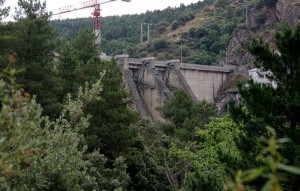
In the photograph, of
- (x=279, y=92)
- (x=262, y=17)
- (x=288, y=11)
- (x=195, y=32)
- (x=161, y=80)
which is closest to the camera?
(x=279, y=92)

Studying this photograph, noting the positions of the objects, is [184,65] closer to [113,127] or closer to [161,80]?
[161,80]

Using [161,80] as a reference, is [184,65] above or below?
above

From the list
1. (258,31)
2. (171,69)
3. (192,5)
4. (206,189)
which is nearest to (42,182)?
(206,189)

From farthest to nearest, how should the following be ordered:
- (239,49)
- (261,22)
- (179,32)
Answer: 1. (179,32)
2. (261,22)
3. (239,49)

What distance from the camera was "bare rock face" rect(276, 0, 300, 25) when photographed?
90.8 meters

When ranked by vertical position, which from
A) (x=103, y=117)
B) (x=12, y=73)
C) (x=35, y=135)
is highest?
(x=12, y=73)

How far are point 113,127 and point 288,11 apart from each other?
71.7 m

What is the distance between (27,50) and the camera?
30.7 meters

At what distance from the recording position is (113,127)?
26359 mm

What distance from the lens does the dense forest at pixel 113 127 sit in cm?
726

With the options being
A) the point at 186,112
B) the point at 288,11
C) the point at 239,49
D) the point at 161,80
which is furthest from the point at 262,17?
the point at 186,112

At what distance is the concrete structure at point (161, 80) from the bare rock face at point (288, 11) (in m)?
17.2

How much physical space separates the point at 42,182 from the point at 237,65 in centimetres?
8069

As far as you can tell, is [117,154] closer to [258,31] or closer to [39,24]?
[39,24]
